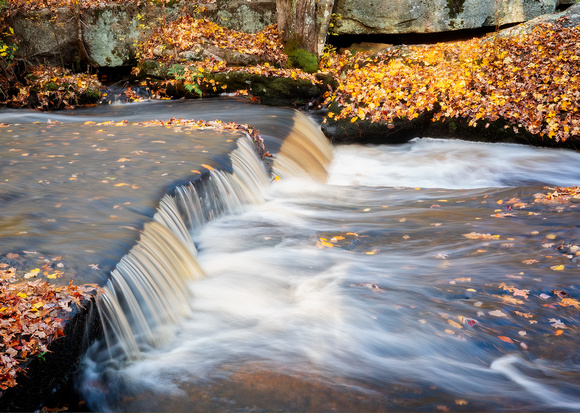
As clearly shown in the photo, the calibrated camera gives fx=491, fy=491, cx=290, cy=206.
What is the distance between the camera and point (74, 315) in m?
2.94

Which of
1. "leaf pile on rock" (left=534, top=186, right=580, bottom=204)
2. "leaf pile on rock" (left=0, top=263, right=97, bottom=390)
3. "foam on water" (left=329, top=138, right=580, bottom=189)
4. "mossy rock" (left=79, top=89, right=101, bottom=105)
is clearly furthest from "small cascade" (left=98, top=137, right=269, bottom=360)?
"mossy rock" (left=79, top=89, right=101, bottom=105)

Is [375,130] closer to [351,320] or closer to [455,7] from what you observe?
[455,7]

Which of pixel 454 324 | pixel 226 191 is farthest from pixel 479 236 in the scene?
pixel 226 191

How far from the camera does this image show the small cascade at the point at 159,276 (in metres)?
3.39

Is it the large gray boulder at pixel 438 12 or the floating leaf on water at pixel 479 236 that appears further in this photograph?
the large gray boulder at pixel 438 12

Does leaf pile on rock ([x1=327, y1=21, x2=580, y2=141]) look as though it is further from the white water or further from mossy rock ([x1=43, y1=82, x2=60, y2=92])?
mossy rock ([x1=43, y1=82, x2=60, y2=92])

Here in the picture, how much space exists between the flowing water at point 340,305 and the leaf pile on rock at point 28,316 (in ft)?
1.03

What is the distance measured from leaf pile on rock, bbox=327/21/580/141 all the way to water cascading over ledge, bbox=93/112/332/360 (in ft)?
13.8

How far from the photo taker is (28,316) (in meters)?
2.82

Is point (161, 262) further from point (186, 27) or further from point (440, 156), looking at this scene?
point (186, 27)

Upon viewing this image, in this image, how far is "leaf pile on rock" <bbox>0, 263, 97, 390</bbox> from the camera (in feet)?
8.48

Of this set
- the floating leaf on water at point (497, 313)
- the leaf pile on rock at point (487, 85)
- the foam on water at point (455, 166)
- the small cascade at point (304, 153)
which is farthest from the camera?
the leaf pile on rock at point (487, 85)

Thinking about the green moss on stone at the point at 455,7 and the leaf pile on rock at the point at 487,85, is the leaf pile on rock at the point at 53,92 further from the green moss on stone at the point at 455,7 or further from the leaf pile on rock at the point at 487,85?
the green moss on stone at the point at 455,7

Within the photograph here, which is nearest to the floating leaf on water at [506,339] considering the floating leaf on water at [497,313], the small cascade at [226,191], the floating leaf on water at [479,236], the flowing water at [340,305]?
the flowing water at [340,305]
